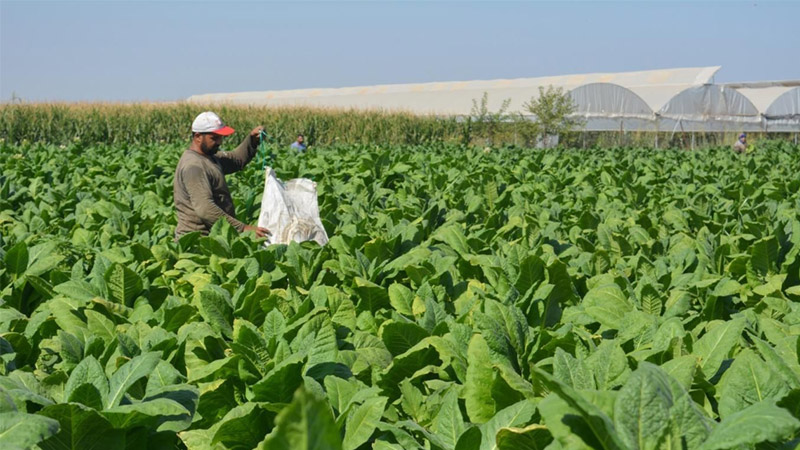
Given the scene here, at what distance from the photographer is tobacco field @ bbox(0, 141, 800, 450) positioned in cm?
168

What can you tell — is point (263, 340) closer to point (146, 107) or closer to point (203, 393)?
point (203, 393)

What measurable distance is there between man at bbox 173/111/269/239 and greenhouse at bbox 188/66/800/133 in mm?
35516

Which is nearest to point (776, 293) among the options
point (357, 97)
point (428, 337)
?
point (428, 337)

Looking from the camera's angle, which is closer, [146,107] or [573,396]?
[573,396]

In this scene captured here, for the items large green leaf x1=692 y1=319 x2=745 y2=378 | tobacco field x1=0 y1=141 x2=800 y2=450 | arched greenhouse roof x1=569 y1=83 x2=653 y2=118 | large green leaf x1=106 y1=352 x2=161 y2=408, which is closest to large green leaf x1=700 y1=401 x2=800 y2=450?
tobacco field x1=0 y1=141 x2=800 y2=450

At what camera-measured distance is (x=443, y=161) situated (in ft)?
46.9

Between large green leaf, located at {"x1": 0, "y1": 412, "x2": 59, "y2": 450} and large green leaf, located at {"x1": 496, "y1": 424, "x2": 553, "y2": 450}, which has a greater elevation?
large green leaf, located at {"x1": 0, "y1": 412, "x2": 59, "y2": 450}

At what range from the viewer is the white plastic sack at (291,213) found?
21.2 feet

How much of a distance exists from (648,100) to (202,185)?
39.6 metres

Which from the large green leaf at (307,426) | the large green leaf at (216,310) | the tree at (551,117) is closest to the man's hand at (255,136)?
the large green leaf at (216,310)

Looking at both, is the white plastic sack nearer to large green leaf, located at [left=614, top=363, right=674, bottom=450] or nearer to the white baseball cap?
the white baseball cap

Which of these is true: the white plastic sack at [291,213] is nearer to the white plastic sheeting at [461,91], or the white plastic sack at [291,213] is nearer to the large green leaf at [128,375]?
the large green leaf at [128,375]

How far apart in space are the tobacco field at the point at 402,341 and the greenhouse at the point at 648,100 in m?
37.1

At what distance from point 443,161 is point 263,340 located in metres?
11.7
